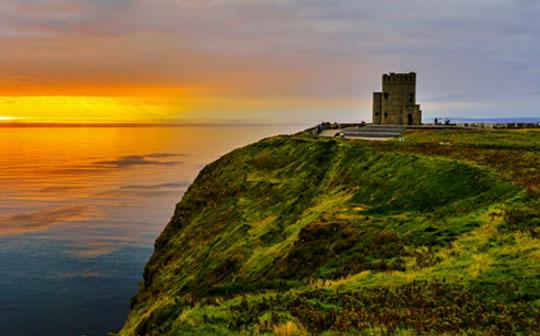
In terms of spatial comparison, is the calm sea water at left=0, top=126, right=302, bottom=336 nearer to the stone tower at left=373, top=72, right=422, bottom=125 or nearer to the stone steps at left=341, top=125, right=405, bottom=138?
the stone steps at left=341, top=125, right=405, bottom=138

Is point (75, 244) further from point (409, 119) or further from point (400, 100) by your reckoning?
point (400, 100)

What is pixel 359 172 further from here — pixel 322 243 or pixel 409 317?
pixel 409 317

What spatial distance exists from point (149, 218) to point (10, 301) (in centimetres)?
3058

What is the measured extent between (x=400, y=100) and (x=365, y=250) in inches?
2684

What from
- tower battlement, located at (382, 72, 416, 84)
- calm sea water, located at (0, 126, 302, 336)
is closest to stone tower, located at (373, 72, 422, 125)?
tower battlement, located at (382, 72, 416, 84)

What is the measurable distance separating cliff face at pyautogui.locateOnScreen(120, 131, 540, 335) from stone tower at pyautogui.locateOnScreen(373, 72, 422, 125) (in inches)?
1634

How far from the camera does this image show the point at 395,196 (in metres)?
26.1

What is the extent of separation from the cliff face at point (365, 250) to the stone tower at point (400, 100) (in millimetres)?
41498

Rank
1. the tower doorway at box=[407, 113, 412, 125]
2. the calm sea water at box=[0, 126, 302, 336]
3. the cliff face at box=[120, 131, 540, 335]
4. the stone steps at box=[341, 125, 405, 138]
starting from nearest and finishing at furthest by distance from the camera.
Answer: the cliff face at box=[120, 131, 540, 335], the calm sea water at box=[0, 126, 302, 336], the stone steps at box=[341, 125, 405, 138], the tower doorway at box=[407, 113, 412, 125]

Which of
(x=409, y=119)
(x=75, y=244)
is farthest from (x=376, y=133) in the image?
(x=75, y=244)

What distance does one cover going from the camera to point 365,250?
18.8 meters

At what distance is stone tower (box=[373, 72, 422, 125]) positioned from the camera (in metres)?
80.7

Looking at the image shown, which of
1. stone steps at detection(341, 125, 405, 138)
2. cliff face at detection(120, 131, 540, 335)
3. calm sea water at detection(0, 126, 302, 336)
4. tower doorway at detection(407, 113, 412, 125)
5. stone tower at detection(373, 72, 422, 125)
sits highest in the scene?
stone tower at detection(373, 72, 422, 125)

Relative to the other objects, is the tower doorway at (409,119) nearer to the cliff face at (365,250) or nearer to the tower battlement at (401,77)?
the tower battlement at (401,77)
